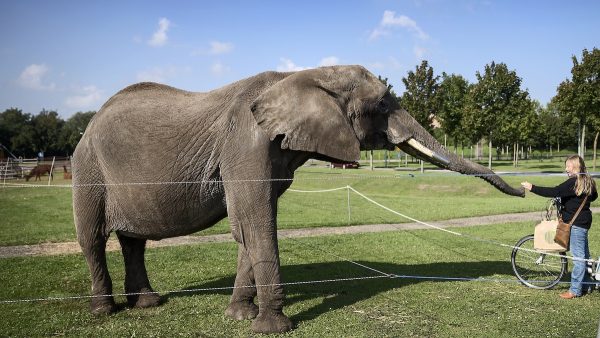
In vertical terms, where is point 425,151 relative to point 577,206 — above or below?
above

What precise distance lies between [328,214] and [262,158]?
13.7 metres

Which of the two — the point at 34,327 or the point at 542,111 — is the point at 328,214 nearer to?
the point at 34,327

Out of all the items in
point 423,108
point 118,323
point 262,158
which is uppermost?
point 423,108

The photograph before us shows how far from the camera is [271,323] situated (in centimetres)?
633

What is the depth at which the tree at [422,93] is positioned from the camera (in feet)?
149

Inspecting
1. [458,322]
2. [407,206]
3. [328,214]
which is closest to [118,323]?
[458,322]

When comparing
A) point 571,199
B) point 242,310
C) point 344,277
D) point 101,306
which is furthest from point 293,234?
point 571,199

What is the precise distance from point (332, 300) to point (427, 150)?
9.20 ft

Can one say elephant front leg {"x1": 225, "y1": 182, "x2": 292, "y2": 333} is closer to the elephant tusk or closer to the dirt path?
the elephant tusk

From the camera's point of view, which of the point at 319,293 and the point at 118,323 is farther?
the point at 319,293

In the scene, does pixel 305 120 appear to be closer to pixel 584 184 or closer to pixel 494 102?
pixel 584 184

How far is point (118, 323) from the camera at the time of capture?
695 cm

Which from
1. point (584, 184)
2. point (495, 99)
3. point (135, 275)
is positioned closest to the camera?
point (584, 184)

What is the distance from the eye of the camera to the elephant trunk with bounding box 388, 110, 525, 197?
21.6 feet
